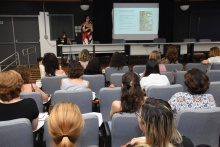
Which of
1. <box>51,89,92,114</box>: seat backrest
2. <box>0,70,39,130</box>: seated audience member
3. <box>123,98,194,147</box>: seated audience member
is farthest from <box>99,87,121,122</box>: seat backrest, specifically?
<box>123,98,194,147</box>: seated audience member

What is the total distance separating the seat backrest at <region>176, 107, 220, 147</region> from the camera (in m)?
1.96

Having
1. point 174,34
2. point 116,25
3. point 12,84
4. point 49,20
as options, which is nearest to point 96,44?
point 116,25

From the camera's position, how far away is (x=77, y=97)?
282cm

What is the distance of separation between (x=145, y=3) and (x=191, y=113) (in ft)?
28.3

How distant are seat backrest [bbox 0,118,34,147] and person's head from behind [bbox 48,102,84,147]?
0.70 meters

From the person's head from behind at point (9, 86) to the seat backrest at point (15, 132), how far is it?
0.47 meters

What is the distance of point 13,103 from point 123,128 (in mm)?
1040

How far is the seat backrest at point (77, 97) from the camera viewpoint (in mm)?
2752

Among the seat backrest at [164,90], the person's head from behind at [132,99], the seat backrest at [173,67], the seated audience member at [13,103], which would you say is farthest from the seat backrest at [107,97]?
the seat backrest at [173,67]

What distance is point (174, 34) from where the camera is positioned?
1051 cm

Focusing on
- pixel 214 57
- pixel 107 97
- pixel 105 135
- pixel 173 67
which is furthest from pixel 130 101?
pixel 214 57

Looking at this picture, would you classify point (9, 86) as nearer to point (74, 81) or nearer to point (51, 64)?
point (74, 81)

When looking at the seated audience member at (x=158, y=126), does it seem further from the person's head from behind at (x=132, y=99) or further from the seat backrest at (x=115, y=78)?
the seat backrest at (x=115, y=78)

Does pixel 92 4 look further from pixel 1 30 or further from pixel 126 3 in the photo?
pixel 1 30
